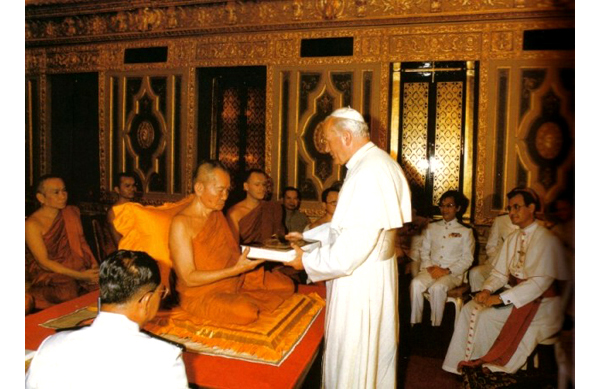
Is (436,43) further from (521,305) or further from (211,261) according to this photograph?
(211,261)

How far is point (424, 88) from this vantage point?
7531mm

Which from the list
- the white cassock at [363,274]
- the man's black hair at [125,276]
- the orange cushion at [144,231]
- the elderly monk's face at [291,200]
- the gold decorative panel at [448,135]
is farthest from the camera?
the gold decorative panel at [448,135]

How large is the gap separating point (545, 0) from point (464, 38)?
136 cm

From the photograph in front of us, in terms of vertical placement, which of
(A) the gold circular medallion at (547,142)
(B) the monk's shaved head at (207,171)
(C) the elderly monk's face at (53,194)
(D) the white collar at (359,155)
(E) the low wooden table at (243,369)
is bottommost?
(E) the low wooden table at (243,369)

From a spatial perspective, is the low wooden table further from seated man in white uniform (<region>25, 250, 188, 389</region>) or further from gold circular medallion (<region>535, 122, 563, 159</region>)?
gold circular medallion (<region>535, 122, 563, 159</region>)

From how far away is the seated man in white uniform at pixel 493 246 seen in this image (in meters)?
5.96

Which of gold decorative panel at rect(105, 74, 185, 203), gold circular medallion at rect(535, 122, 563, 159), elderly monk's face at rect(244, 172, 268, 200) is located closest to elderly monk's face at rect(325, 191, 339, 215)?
elderly monk's face at rect(244, 172, 268, 200)

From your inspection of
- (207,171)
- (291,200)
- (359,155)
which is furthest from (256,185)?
(359,155)

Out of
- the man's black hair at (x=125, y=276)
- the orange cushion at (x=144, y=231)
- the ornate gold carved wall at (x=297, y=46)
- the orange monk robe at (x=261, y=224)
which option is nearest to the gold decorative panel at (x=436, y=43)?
the ornate gold carved wall at (x=297, y=46)

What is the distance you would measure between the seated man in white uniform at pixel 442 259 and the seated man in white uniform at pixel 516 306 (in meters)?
0.79

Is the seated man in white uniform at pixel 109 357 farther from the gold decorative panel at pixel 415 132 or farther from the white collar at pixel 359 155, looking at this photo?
the gold decorative panel at pixel 415 132

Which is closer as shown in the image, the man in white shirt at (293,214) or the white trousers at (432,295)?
the white trousers at (432,295)

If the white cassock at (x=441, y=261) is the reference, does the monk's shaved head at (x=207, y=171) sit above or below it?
above
